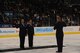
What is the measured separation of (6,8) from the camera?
3136 cm

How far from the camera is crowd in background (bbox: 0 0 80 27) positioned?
29125mm

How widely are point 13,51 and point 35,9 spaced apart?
20.4 m

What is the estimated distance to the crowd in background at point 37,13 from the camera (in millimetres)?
29125

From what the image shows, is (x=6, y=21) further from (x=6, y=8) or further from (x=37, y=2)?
(x=37, y=2)

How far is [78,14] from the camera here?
32.8m

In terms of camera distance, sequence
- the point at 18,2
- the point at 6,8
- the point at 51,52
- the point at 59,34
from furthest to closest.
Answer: the point at 18,2, the point at 6,8, the point at 51,52, the point at 59,34

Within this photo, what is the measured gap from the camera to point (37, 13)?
32.3 meters

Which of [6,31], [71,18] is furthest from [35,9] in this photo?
[6,31]

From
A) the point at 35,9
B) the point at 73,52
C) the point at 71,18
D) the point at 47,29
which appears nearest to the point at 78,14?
the point at 71,18

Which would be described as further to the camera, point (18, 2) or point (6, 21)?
point (18, 2)

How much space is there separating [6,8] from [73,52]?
64.0 ft

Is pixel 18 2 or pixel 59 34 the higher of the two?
pixel 18 2

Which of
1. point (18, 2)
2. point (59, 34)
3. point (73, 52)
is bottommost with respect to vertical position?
point (73, 52)

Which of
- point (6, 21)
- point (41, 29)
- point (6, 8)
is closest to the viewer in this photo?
A: point (41, 29)
